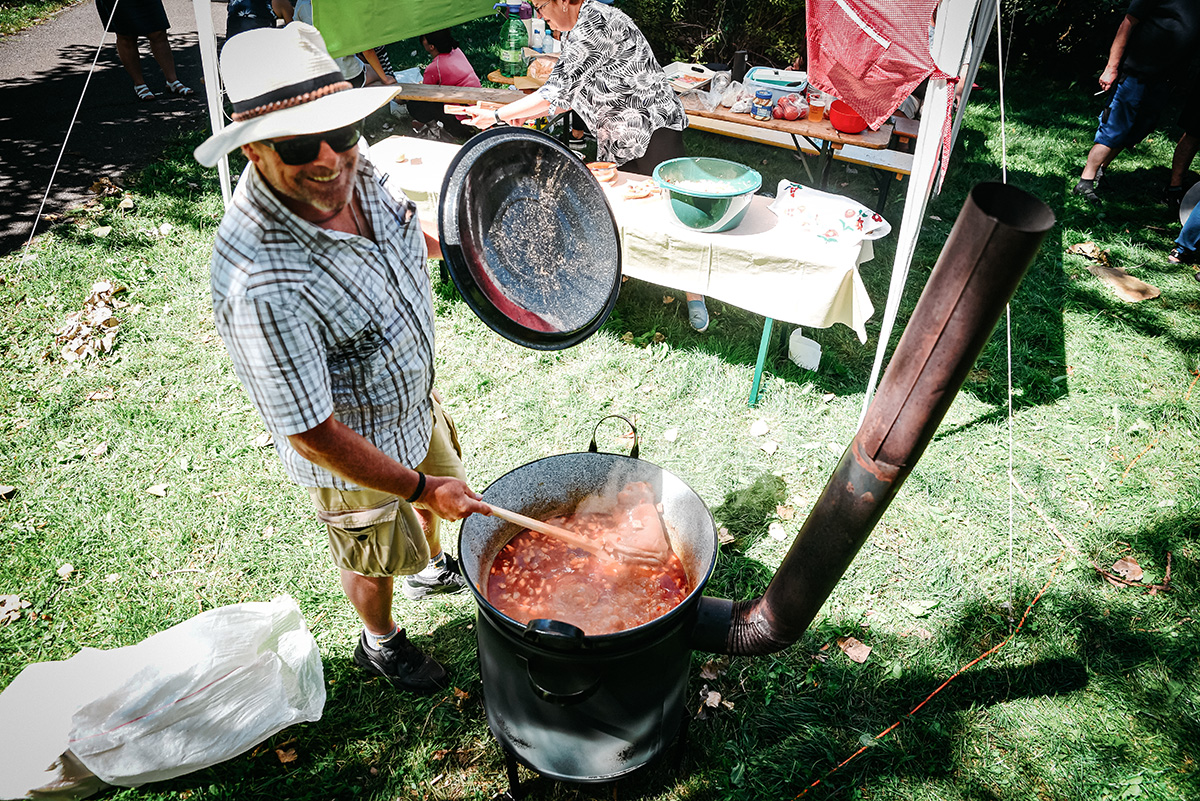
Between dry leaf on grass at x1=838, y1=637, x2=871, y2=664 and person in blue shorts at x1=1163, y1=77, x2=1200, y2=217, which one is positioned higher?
person in blue shorts at x1=1163, y1=77, x2=1200, y2=217

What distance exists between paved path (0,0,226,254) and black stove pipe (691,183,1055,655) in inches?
281

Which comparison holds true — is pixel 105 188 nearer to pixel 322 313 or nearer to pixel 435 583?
pixel 435 583

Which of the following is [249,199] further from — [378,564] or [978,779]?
[978,779]

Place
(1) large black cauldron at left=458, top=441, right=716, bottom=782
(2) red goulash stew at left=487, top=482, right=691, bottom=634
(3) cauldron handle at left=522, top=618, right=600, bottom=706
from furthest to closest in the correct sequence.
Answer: (2) red goulash stew at left=487, top=482, right=691, bottom=634 < (1) large black cauldron at left=458, top=441, right=716, bottom=782 < (3) cauldron handle at left=522, top=618, right=600, bottom=706

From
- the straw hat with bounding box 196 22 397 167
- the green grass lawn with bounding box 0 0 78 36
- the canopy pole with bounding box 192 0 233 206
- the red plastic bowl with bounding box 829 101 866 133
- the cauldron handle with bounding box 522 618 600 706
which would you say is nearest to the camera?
the straw hat with bounding box 196 22 397 167

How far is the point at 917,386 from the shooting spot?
1.48 meters

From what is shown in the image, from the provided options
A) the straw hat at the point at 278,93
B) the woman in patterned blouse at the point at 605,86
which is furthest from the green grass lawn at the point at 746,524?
the straw hat at the point at 278,93

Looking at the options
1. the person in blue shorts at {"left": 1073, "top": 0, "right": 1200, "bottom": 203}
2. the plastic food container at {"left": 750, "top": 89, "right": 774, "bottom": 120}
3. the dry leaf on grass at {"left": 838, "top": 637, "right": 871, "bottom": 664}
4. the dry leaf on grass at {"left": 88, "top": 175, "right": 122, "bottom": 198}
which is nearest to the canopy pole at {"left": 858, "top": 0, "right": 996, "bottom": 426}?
the dry leaf on grass at {"left": 838, "top": 637, "right": 871, "bottom": 664}

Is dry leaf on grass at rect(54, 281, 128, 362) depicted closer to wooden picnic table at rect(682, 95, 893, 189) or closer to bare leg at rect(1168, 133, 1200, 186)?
wooden picnic table at rect(682, 95, 893, 189)

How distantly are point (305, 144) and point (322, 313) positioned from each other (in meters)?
0.43

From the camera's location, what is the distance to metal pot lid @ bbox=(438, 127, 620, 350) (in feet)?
7.92

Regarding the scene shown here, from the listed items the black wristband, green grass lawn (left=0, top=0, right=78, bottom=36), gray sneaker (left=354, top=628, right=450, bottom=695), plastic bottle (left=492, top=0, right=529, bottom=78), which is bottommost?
gray sneaker (left=354, top=628, right=450, bottom=695)

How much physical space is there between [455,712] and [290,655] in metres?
0.74

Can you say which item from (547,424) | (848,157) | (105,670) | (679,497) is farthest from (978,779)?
(848,157)
